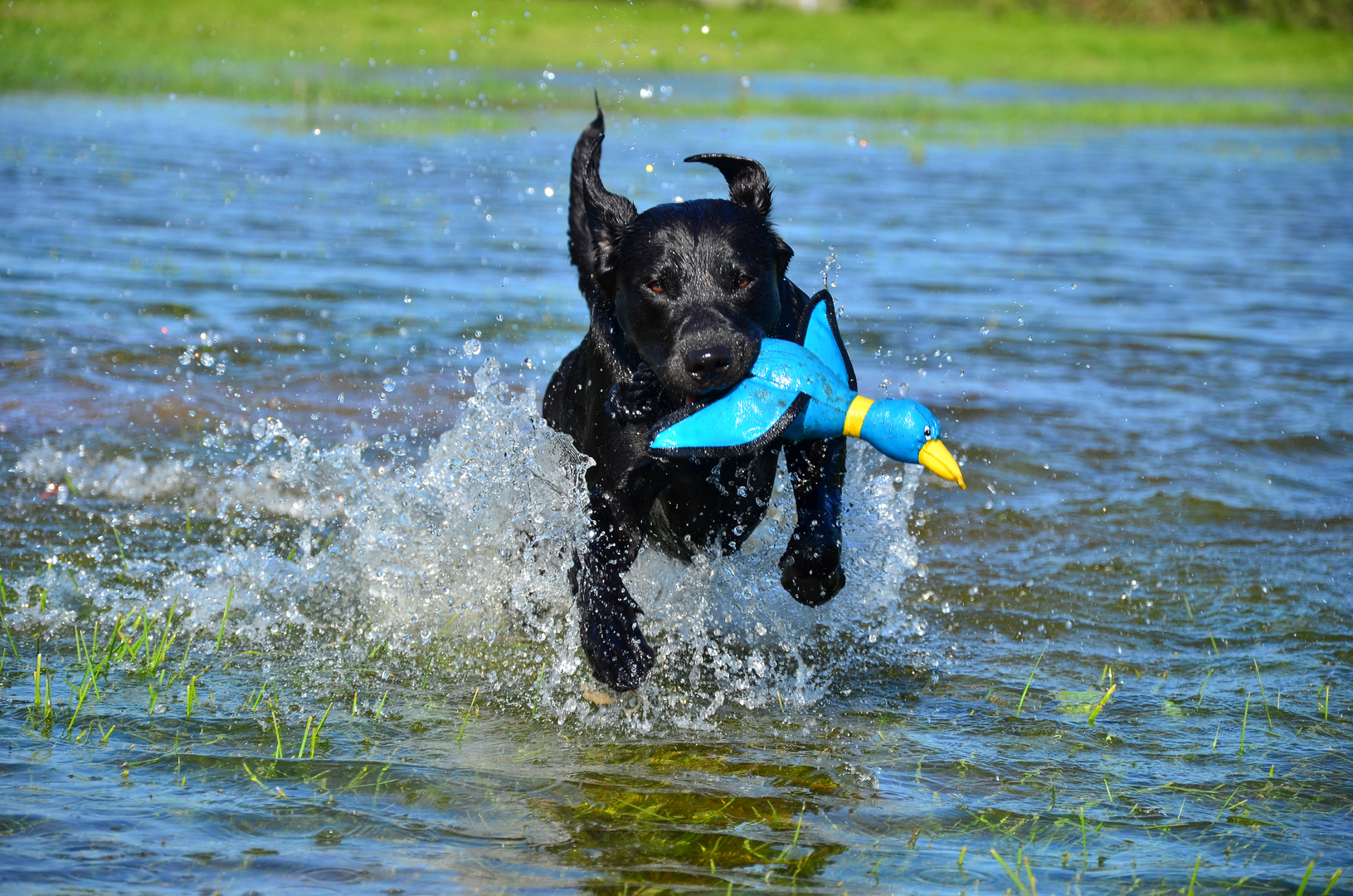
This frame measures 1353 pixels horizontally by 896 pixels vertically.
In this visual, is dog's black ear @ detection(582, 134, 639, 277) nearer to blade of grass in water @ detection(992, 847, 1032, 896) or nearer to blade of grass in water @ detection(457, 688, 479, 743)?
blade of grass in water @ detection(457, 688, 479, 743)

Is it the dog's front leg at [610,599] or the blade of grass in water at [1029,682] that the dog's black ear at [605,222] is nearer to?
the dog's front leg at [610,599]

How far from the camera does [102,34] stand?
2477 cm

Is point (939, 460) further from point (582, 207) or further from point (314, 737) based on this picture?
point (582, 207)

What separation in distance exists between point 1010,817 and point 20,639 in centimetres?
294

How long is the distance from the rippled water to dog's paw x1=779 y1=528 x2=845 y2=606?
245 mm

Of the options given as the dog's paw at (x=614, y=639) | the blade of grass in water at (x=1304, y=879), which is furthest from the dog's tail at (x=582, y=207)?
the blade of grass in water at (x=1304, y=879)

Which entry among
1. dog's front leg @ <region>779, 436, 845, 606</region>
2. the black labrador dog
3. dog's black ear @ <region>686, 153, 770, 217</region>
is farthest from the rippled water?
dog's black ear @ <region>686, 153, 770, 217</region>

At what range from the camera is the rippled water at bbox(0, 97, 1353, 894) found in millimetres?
3025

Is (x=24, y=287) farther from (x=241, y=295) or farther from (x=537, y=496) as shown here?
(x=537, y=496)

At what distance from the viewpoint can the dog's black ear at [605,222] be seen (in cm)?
428

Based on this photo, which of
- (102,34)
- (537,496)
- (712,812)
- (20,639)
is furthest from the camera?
Answer: (102,34)

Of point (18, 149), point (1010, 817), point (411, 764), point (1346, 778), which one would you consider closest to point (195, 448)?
point (411, 764)

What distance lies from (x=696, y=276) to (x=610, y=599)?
0.99 meters

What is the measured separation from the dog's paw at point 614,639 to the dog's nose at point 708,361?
2.56 feet
